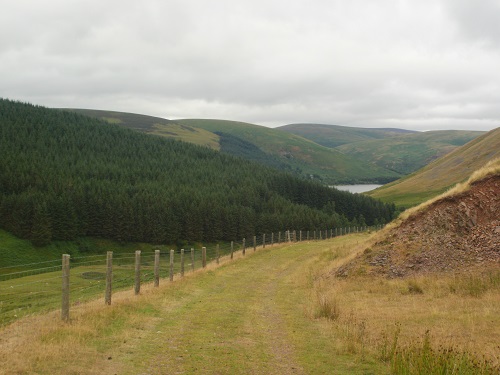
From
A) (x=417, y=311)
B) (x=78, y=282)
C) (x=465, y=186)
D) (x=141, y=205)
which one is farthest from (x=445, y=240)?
(x=141, y=205)

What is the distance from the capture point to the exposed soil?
21406 mm

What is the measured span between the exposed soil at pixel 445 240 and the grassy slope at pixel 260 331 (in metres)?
1.87

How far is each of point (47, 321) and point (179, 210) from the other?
4342 inches

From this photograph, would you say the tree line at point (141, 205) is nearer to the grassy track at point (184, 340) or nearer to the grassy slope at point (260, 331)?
the grassy slope at point (260, 331)

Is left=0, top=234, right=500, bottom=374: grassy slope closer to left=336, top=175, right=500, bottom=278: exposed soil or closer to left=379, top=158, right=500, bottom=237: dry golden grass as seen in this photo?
left=336, top=175, right=500, bottom=278: exposed soil

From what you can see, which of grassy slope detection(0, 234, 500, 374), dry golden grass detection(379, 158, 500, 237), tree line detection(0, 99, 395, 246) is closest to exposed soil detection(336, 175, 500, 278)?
dry golden grass detection(379, 158, 500, 237)

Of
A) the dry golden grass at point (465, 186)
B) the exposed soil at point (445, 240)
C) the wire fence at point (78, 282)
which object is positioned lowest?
the wire fence at point (78, 282)

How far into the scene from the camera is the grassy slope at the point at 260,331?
10086 millimetres

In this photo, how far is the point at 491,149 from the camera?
186125 mm

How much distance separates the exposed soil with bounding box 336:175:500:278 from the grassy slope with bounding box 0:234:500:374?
187 centimetres

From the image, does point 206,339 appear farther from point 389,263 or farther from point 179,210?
point 179,210

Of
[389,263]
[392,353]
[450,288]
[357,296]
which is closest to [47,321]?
[392,353]

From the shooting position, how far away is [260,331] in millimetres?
13805

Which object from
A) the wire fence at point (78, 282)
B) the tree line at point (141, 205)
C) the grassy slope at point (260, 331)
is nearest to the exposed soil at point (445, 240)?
the grassy slope at point (260, 331)
